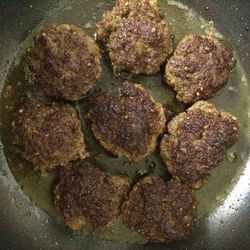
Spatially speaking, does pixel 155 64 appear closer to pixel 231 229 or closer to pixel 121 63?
pixel 121 63

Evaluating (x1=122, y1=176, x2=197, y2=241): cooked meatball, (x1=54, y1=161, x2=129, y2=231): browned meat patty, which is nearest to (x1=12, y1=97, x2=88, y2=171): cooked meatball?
(x1=54, y1=161, x2=129, y2=231): browned meat patty

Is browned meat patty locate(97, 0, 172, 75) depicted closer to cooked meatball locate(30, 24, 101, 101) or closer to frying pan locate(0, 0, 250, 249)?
Answer: cooked meatball locate(30, 24, 101, 101)

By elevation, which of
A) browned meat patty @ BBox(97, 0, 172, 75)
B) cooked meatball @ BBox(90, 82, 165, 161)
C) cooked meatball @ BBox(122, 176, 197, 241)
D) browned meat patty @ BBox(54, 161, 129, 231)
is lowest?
cooked meatball @ BBox(122, 176, 197, 241)

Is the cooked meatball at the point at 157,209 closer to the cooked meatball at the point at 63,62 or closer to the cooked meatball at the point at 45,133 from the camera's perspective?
the cooked meatball at the point at 45,133

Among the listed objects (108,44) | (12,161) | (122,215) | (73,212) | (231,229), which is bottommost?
(231,229)

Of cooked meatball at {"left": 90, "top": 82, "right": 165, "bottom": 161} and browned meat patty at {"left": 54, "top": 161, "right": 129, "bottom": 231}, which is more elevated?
cooked meatball at {"left": 90, "top": 82, "right": 165, "bottom": 161}

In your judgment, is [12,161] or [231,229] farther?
[231,229]

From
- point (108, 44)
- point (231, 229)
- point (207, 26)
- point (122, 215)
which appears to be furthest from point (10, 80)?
point (231, 229)

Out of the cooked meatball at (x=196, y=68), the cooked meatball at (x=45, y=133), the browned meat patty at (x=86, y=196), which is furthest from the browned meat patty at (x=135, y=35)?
the browned meat patty at (x=86, y=196)
